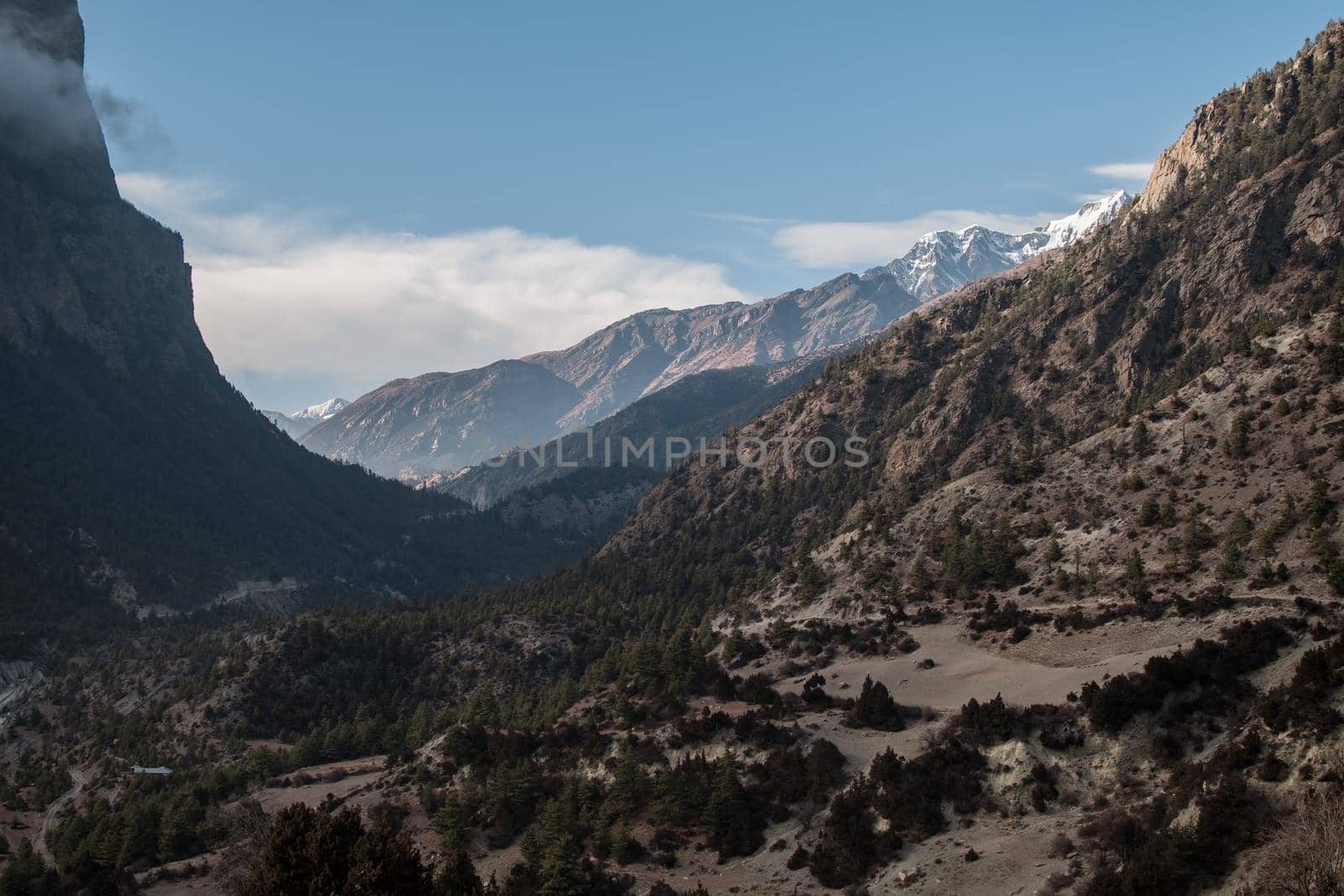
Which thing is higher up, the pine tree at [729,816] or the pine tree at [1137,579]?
the pine tree at [1137,579]

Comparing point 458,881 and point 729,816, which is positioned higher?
point 458,881

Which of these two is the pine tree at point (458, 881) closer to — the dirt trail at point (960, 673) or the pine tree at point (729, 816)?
the pine tree at point (729, 816)

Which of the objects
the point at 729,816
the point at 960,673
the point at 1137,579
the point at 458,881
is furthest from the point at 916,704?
the point at 458,881

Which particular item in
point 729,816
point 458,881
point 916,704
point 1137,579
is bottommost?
point 729,816

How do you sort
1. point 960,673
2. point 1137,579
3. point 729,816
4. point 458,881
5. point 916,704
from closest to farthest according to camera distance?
point 458,881 → point 729,816 → point 916,704 → point 1137,579 → point 960,673

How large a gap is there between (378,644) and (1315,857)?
17382cm

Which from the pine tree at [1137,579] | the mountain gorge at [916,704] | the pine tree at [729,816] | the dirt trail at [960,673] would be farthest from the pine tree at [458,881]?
the pine tree at [1137,579]

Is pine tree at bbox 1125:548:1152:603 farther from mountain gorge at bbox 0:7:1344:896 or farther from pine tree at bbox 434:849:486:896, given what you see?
pine tree at bbox 434:849:486:896

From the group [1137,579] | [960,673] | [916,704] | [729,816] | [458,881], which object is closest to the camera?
[458,881]

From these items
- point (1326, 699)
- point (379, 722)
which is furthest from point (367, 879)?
point (379, 722)

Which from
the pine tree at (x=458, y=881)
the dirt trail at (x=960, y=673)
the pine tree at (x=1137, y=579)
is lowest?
the pine tree at (x=458, y=881)

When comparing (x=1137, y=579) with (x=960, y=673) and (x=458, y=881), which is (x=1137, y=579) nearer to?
(x=960, y=673)

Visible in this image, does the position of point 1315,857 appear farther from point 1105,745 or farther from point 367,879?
point 367,879

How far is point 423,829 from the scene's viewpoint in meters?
97.7
